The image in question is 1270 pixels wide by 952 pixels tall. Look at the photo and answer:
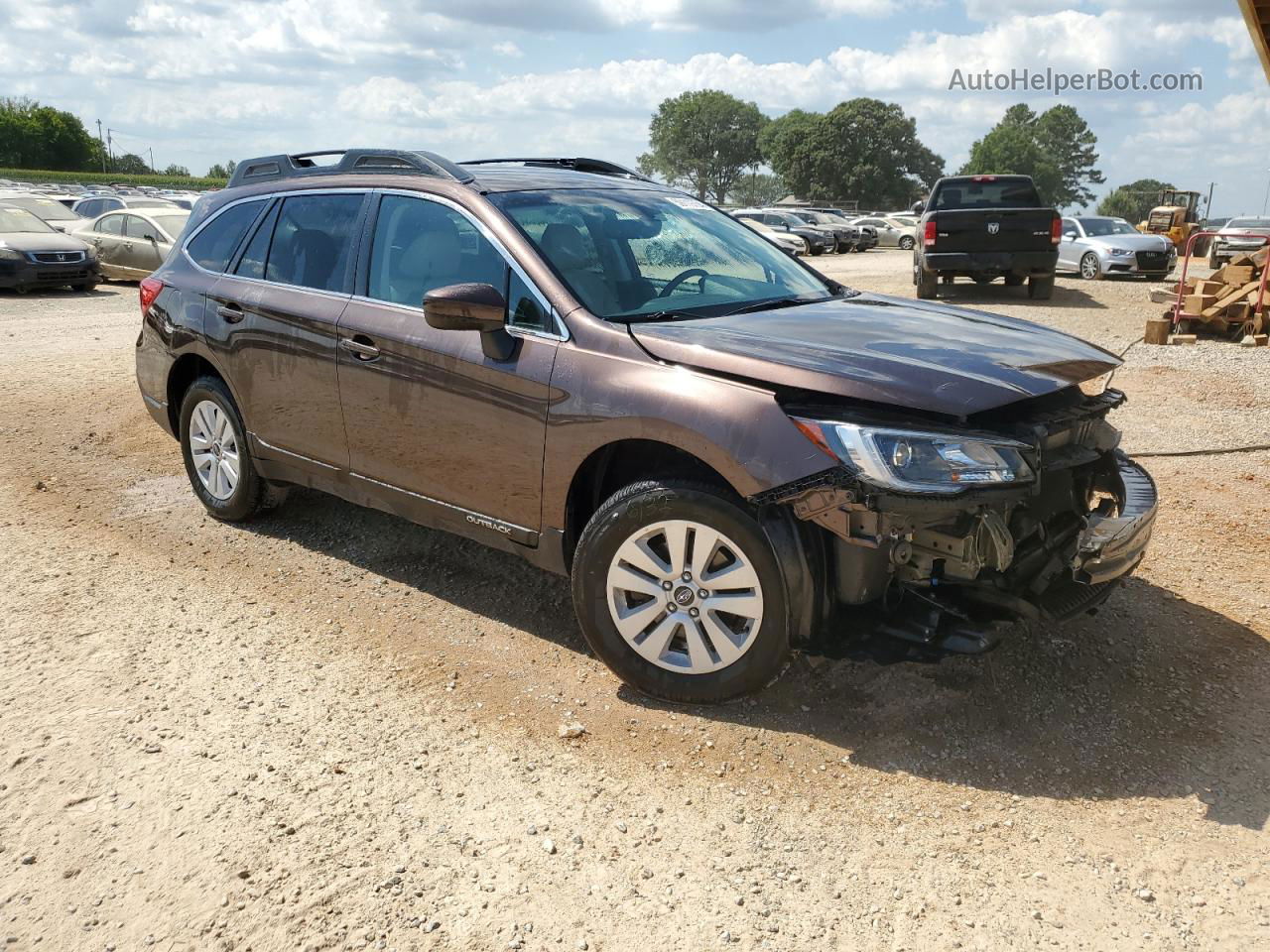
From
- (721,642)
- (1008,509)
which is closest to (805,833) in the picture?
(721,642)

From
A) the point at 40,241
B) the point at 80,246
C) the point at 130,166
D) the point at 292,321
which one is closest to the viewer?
the point at 292,321

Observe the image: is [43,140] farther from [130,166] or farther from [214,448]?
[214,448]

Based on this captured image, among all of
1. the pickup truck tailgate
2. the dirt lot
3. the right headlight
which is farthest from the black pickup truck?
the right headlight

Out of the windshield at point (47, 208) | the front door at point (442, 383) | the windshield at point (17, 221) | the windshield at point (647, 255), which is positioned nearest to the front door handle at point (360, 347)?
the front door at point (442, 383)

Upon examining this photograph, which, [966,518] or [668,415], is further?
[668,415]

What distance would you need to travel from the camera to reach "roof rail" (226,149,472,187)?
441 centimetres

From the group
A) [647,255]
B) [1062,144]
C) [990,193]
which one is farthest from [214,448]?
[1062,144]

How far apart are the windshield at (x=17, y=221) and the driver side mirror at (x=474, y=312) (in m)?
17.7

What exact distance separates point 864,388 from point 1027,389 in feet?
1.80

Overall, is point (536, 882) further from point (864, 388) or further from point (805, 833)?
point (864, 388)

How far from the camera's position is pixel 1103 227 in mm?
22391

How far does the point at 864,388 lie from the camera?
3135 mm

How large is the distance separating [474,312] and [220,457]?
7.89ft

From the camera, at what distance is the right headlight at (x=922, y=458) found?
3.07m
